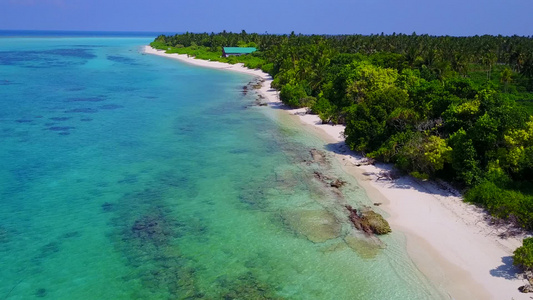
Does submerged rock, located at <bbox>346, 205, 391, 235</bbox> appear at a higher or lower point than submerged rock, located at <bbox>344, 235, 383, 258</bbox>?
higher

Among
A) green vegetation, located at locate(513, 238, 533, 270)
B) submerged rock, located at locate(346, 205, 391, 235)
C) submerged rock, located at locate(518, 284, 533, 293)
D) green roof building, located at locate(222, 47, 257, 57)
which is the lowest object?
submerged rock, located at locate(346, 205, 391, 235)

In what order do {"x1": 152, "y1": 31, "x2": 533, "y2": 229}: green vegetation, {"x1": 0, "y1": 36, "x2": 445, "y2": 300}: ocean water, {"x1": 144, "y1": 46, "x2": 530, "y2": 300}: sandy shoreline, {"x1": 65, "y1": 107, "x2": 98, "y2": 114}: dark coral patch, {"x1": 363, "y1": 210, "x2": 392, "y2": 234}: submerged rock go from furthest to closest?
{"x1": 65, "y1": 107, "x2": 98, "y2": 114}: dark coral patch → {"x1": 152, "y1": 31, "x2": 533, "y2": 229}: green vegetation → {"x1": 363, "y1": 210, "x2": 392, "y2": 234}: submerged rock → {"x1": 0, "y1": 36, "x2": 445, "y2": 300}: ocean water → {"x1": 144, "y1": 46, "x2": 530, "y2": 300}: sandy shoreline

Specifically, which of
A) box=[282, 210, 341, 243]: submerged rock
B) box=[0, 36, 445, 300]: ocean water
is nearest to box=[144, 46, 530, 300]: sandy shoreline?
box=[0, 36, 445, 300]: ocean water

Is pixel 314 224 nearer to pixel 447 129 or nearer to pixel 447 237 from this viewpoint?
pixel 447 237

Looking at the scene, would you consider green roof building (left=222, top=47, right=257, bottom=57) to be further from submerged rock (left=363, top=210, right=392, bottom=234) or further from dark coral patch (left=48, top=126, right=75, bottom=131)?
submerged rock (left=363, top=210, right=392, bottom=234)

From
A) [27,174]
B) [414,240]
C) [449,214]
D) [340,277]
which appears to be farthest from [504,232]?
[27,174]

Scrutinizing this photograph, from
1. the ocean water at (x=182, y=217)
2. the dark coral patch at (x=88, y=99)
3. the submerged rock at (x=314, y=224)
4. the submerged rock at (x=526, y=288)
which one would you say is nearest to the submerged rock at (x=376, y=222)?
the ocean water at (x=182, y=217)
